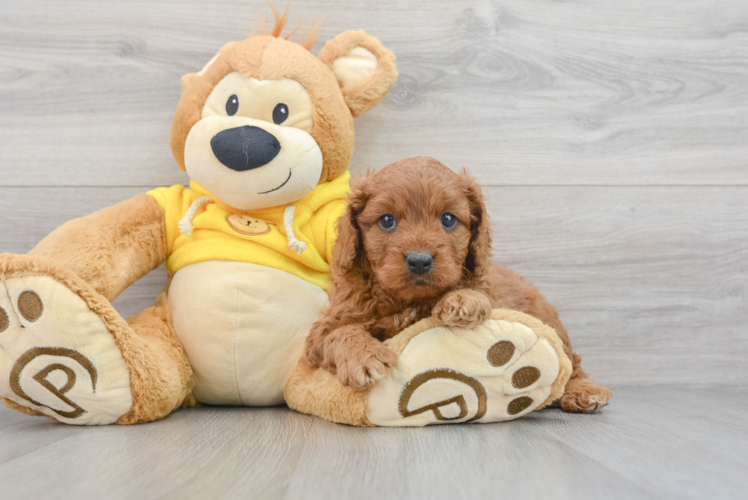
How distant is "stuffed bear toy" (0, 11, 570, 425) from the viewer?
1.13 metres

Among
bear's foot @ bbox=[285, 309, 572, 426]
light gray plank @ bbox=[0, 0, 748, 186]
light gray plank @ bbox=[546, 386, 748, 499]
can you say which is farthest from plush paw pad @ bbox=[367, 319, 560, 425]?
light gray plank @ bbox=[0, 0, 748, 186]

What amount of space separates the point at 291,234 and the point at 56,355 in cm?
59

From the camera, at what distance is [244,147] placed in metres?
1.31

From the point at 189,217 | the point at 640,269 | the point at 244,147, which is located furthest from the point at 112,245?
the point at 640,269

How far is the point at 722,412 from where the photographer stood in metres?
1.43

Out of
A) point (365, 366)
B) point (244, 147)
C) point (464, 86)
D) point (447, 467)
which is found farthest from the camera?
point (464, 86)

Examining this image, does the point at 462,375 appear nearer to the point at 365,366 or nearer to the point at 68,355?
the point at 365,366

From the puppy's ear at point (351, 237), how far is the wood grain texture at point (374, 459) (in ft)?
1.16

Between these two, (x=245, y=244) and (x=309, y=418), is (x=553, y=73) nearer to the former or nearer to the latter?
(x=245, y=244)

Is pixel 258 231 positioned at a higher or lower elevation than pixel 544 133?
lower

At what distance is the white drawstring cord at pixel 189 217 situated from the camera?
1.43 meters

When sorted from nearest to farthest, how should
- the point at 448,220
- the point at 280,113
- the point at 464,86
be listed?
1. the point at 448,220
2. the point at 280,113
3. the point at 464,86

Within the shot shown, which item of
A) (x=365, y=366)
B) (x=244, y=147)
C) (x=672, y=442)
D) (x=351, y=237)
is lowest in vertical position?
(x=672, y=442)

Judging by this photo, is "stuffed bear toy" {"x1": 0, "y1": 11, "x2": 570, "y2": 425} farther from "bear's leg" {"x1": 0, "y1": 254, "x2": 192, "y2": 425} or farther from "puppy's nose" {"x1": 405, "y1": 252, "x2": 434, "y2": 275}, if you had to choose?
"puppy's nose" {"x1": 405, "y1": 252, "x2": 434, "y2": 275}
